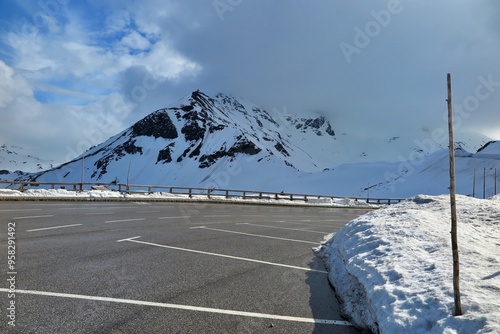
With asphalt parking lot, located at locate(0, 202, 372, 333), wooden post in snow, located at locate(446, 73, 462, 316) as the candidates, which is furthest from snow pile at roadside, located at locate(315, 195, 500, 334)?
asphalt parking lot, located at locate(0, 202, 372, 333)

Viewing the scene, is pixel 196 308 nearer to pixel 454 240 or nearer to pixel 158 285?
pixel 158 285

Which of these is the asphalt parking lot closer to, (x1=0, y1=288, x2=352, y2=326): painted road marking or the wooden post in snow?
(x1=0, y1=288, x2=352, y2=326): painted road marking

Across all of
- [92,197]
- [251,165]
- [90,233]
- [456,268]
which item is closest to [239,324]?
[456,268]

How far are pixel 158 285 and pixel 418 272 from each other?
13.0 feet

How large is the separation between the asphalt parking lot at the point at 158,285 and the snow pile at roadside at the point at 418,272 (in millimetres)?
484

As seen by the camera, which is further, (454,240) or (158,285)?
(158,285)

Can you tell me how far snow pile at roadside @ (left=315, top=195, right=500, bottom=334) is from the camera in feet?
11.7

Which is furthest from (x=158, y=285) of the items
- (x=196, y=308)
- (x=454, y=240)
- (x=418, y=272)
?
(x=454, y=240)

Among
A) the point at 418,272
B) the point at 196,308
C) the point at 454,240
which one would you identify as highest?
the point at 454,240

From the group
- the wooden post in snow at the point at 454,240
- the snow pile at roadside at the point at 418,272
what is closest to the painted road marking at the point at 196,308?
the snow pile at roadside at the point at 418,272

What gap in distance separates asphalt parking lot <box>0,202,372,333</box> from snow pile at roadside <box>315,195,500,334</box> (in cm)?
48

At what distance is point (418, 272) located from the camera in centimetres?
474

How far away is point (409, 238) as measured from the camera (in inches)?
248

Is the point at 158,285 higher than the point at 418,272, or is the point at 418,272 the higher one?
the point at 418,272
